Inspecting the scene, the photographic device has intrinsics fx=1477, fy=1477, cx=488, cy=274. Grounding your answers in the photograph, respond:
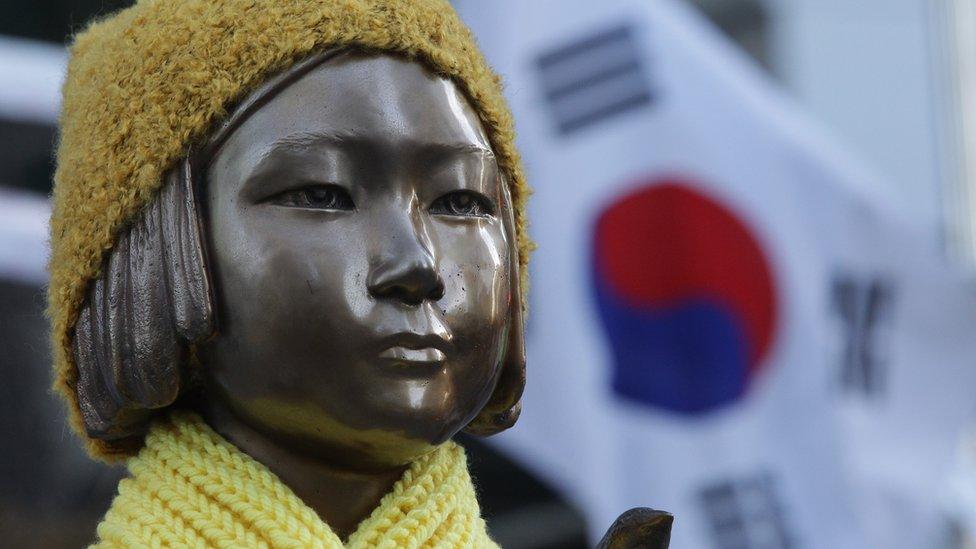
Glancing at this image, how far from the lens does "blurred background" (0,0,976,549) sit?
13.2 ft

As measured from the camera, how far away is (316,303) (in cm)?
130

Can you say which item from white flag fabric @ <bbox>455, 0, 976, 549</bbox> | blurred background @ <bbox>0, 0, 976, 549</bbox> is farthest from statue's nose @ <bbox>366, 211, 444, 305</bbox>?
A: white flag fabric @ <bbox>455, 0, 976, 549</bbox>

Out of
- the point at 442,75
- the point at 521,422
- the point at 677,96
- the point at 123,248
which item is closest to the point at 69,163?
the point at 123,248

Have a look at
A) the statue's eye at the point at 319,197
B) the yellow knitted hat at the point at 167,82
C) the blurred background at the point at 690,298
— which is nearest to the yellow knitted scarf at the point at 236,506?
the yellow knitted hat at the point at 167,82

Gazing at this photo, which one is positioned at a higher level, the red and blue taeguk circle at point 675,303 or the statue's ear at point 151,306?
the statue's ear at point 151,306

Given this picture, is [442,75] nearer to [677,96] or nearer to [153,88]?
[153,88]

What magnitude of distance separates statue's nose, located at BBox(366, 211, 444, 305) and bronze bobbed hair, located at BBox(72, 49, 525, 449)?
0.16m

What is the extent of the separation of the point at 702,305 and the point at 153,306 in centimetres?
296

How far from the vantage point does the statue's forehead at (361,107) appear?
1.35 metres

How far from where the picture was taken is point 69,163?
148 centimetres

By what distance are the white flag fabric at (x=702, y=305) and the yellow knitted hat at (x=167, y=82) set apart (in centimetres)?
261

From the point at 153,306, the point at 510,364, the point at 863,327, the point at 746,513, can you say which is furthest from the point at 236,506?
the point at 863,327

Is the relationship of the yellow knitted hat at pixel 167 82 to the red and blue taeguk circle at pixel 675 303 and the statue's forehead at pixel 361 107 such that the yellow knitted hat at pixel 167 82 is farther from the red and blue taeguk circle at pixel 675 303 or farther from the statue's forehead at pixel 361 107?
the red and blue taeguk circle at pixel 675 303

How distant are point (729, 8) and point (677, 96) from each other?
7.88 ft
